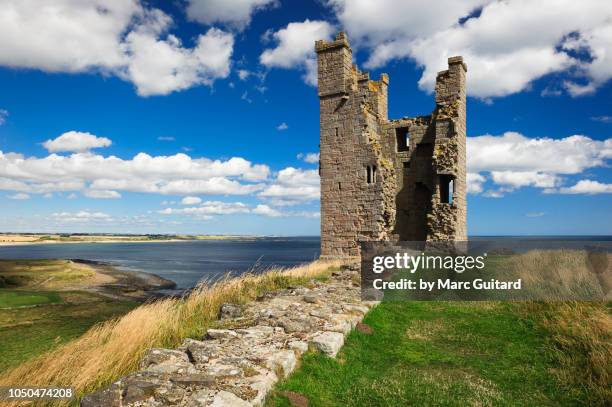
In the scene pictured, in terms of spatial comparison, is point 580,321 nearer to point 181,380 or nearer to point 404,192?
point 181,380

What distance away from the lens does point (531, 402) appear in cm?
493

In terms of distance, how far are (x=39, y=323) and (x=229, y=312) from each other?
6.64 meters

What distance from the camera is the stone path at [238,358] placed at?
3805mm

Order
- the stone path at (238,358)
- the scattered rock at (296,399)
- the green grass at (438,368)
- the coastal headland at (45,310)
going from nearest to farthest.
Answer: the stone path at (238,358)
the scattered rock at (296,399)
the green grass at (438,368)
the coastal headland at (45,310)

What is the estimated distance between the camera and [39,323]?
10.7 m

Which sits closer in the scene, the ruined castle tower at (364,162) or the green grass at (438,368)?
the green grass at (438,368)

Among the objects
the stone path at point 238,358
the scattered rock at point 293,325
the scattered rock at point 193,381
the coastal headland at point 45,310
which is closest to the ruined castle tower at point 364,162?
the coastal headland at point 45,310

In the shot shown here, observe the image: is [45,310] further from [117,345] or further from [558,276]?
[558,276]

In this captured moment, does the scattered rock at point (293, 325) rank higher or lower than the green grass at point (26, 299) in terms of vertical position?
higher

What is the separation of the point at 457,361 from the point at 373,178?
13.6 meters

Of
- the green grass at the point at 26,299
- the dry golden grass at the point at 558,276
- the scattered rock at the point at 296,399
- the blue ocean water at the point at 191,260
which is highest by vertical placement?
the dry golden grass at the point at 558,276

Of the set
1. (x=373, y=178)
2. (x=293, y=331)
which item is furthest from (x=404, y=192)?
(x=293, y=331)

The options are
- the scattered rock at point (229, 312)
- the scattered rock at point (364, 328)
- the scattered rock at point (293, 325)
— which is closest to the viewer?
the scattered rock at point (293, 325)

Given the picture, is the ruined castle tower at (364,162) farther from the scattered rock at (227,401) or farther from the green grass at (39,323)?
the scattered rock at (227,401)
